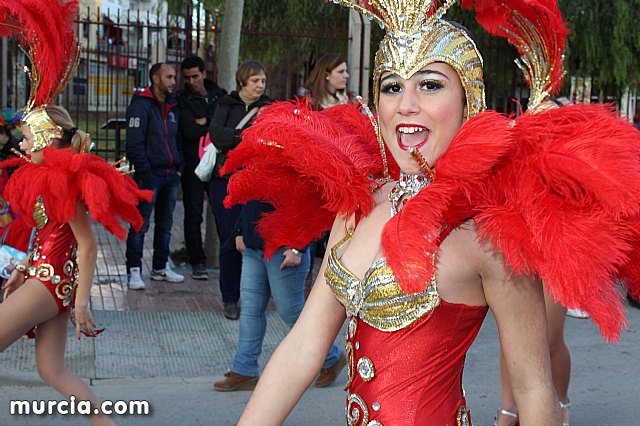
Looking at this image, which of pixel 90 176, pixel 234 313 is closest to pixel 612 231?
pixel 90 176

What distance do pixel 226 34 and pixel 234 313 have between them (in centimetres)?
322

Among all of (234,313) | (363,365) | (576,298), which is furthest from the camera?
(234,313)

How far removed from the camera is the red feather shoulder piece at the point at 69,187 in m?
4.45

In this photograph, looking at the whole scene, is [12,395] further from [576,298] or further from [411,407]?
[576,298]

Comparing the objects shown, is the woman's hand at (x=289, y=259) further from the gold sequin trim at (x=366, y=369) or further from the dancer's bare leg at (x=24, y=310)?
the gold sequin trim at (x=366, y=369)

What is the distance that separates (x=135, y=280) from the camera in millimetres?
8484

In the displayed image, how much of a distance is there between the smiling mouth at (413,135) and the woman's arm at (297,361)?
0.42 metres

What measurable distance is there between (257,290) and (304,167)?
10.4 feet

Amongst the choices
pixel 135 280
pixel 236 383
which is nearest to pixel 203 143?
pixel 135 280

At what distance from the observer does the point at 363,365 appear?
95.4 inches

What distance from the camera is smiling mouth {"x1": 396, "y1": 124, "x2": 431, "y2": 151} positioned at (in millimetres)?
2385

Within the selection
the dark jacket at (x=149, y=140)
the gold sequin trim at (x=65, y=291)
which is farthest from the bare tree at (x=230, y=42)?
the gold sequin trim at (x=65, y=291)

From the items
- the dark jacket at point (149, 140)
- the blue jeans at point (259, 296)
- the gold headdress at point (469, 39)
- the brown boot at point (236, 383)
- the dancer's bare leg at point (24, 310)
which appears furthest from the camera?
the dark jacket at point (149, 140)

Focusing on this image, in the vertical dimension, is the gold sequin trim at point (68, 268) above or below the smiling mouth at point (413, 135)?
below
